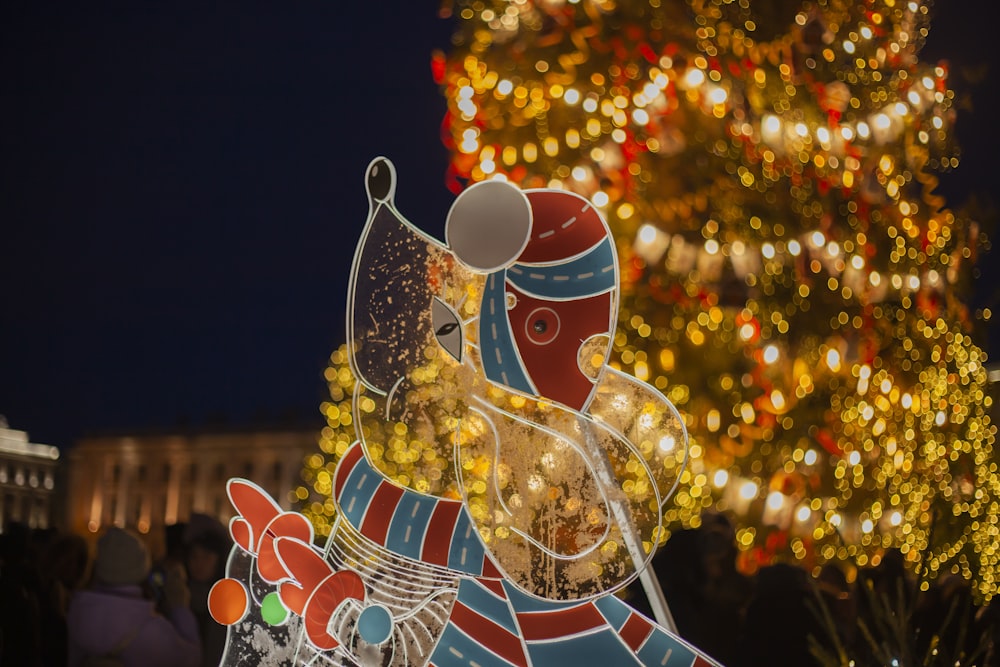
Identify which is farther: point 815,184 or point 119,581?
point 815,184

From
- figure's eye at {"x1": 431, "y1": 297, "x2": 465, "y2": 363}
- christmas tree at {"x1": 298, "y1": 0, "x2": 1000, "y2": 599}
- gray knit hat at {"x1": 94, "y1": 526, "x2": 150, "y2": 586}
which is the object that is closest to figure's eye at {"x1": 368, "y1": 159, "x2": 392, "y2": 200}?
figure's eye at {"x1": 431, "y1": 297, "x2": 465, "y2": 363}

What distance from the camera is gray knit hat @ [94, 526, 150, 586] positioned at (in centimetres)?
479

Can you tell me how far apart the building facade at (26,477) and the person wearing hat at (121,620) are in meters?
82.2

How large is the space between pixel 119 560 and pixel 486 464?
1769 millimetres

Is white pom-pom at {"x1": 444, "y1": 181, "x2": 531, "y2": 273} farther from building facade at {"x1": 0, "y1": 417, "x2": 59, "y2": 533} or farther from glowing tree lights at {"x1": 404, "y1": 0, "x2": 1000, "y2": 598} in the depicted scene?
building facade at {"x1": 0, "y1": 417, "x2": 59, "y2": 533}

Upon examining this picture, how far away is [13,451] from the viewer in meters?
83.8

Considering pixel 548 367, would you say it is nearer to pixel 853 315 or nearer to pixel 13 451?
pixel 853 315

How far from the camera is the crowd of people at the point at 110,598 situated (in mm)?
4734

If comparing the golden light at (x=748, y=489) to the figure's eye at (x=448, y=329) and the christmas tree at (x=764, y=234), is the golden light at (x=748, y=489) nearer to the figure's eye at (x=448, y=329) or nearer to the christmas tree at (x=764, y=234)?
the christmas tree at (x=764, y=234)

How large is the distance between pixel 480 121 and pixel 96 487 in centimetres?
7145

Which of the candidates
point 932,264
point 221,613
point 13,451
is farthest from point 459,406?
point 13,451

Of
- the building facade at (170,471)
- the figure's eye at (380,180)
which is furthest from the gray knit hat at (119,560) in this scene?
the building facade at (170,471)

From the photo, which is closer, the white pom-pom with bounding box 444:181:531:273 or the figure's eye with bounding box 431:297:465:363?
the white pom-pom with bounding box 444:181:531:273

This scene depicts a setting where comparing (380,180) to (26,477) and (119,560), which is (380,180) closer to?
(119,560)
